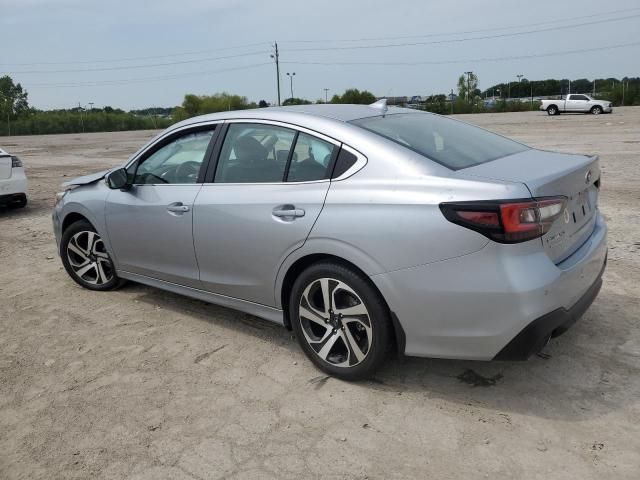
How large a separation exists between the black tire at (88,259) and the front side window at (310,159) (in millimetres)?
2212

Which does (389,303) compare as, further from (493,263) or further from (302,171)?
(302,171)

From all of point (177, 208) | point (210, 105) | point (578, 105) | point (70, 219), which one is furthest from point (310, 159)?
point (210, 105)

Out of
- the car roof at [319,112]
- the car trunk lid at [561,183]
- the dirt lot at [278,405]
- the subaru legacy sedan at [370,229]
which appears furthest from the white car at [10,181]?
the car trunk lid at [561,183]

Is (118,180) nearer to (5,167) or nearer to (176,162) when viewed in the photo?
(176,162)

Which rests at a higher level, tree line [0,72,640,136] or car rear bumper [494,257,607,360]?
tree line [0,72,640,136]

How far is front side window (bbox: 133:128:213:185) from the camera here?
4180mm

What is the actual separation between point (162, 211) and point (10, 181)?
6193 millimetres

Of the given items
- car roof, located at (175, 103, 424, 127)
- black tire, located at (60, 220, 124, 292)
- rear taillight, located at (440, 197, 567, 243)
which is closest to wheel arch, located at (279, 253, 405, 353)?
rear taillight, located at (440, 197, 567, 243)

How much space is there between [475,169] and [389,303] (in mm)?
868

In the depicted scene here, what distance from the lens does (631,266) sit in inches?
208

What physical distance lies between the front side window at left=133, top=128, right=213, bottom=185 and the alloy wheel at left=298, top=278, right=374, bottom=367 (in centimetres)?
132

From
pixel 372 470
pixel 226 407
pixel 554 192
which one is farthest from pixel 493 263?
pixel 226 407

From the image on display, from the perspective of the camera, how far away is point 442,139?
3.64 meters

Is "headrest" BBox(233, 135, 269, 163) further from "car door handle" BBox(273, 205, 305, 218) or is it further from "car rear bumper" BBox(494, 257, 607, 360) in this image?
"car rear bumper" BBox(494, 257, 607, 360)
